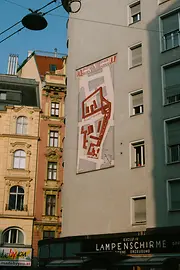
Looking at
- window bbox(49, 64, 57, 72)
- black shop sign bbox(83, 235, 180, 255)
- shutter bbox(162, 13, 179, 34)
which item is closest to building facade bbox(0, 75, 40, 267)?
window bbox(49, 64, 57, 72)

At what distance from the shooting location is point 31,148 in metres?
41.2

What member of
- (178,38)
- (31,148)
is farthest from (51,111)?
(178,38)

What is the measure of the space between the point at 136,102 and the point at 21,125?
59.4 ft

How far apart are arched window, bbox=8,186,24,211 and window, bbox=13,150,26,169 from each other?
193cm

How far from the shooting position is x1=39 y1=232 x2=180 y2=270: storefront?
20.5 metres

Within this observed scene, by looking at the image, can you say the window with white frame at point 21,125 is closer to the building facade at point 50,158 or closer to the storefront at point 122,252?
the building facade at point 50,158

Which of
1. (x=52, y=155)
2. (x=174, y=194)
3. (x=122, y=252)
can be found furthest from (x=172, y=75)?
(x=52, y=155)

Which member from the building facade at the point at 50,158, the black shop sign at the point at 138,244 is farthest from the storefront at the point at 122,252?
the building facade at the point at 50,158

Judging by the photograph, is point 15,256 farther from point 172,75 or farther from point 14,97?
point 172,75

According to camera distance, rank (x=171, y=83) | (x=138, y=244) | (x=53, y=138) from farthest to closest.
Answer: (x=53, y=138) < (x=171, y=83) < (x=138, y=244)

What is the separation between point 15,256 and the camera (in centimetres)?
3775

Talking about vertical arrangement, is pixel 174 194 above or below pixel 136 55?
below

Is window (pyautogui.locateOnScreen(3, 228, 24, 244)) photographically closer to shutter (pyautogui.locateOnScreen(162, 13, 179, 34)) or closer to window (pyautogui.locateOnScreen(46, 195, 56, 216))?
window (pyautogui.locateOnScreen(46, 195, 56, 216))

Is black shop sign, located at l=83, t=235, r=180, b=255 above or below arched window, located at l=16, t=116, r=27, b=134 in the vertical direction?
below
